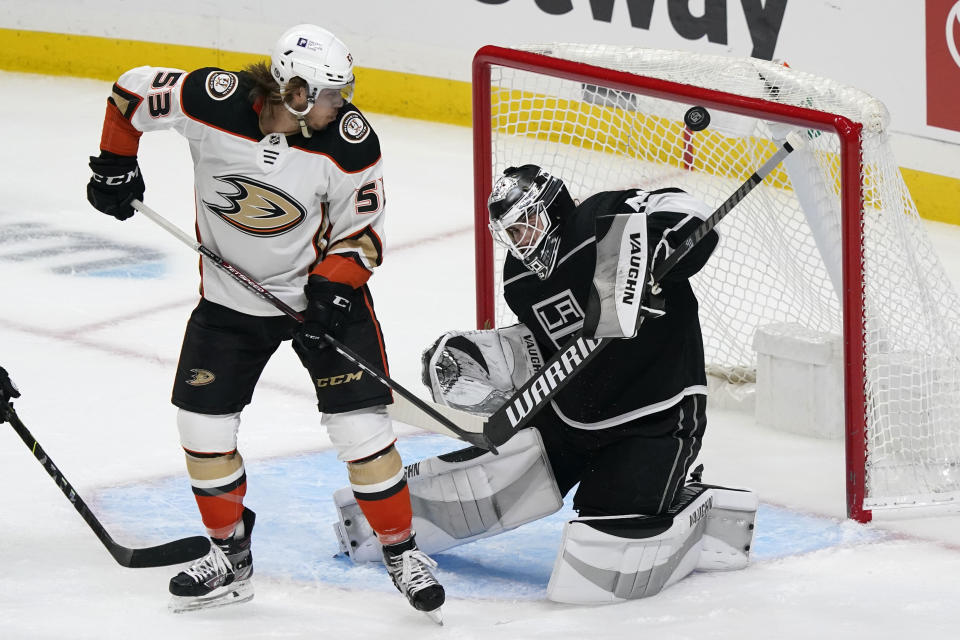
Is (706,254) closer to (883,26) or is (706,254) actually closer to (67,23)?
(883,26)

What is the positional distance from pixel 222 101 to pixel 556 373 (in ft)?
2.68

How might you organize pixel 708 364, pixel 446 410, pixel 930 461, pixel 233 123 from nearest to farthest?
pixel 233 123, pixel 446 410, pixel 930 461, pixel 708 364

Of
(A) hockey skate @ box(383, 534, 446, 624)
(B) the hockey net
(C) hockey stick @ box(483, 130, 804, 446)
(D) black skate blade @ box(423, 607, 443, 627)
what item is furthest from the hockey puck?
(D) black skate blade @ box(423, 607, 443, 627)

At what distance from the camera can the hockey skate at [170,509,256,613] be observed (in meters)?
2.99

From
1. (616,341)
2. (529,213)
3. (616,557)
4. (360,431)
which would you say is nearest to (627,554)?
(616,557)

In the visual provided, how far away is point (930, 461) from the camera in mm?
3623

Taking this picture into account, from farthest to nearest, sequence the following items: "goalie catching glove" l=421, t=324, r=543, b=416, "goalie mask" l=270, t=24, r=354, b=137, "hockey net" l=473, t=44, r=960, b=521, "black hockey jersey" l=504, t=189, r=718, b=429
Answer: "hockey net" l=473, t=44, r=960, b=521 → "goalie catching glove" l=421, t=324, r=543, b=416 → "black hockey jersey" l=504, t=189, r=718, b=429 → "goalie mask" l=270, t=24, r=354, b=137

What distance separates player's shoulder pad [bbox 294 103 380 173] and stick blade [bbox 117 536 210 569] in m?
0.83

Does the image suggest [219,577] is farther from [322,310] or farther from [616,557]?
[616,557]

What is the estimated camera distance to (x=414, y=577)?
2969mm

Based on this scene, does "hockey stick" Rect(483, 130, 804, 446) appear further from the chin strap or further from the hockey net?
the chin strap

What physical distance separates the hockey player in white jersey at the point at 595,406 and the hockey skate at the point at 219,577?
0.25 m

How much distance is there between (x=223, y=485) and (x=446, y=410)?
48 cm

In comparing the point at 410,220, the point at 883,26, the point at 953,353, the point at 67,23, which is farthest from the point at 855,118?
the point at 67,23
